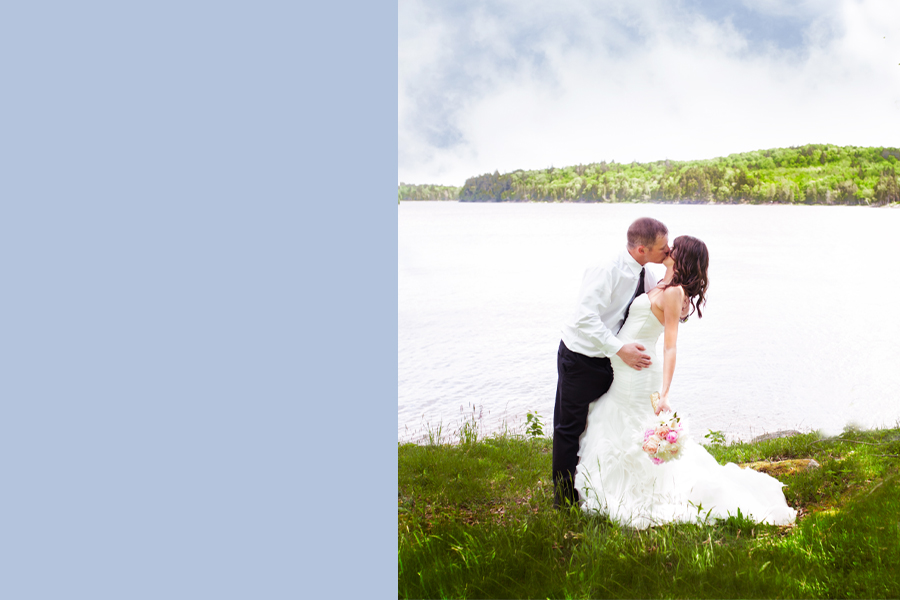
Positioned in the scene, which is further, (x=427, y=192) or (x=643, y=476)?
(x=427, y=192)

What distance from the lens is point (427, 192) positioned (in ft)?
14.3

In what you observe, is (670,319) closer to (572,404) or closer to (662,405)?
(662,405)

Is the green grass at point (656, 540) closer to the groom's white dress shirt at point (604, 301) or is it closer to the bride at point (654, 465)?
the bride at point (654, 465)

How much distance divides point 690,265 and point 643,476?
116cm

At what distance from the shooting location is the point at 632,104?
13.5 feet

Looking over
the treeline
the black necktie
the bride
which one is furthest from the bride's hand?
the treeline

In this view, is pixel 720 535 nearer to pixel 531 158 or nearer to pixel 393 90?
pixel 531 158

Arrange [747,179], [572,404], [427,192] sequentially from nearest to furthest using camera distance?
1. [572,404]
2. [747,179]
3. [427,192]

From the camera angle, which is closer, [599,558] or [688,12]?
[599,558]

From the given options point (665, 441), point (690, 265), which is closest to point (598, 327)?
point (690, 265)

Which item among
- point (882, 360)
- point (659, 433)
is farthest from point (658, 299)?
point (882, 360)

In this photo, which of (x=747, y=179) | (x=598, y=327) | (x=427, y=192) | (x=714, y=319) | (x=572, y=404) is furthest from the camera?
(x=427, y=192)

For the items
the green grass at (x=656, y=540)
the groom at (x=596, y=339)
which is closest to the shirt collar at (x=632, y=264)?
the groom at (x=596, y=339)

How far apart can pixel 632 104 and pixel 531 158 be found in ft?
2.33
